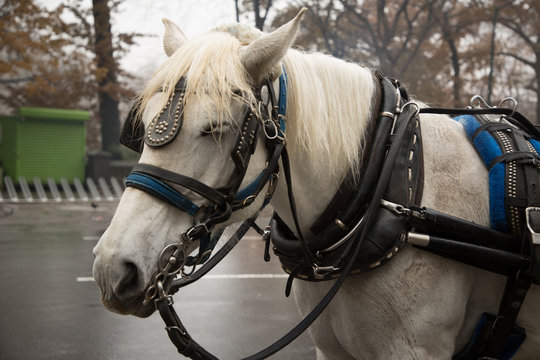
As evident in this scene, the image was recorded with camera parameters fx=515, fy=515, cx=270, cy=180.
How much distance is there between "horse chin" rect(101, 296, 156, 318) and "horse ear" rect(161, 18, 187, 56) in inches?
38.5

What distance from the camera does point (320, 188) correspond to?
1.92m

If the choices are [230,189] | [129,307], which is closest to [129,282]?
[129,307]

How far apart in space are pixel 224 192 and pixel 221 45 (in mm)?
503

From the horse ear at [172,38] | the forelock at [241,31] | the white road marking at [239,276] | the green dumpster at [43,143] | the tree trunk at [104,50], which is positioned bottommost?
the green dumpster at [43,143]

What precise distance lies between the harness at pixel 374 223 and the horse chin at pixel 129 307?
0.04 metres

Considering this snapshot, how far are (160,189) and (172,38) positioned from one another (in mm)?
781

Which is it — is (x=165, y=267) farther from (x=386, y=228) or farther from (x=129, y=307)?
(x=386, y=228)

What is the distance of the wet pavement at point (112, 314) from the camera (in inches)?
178

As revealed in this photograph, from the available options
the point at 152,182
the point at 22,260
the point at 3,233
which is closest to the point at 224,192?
the point at 152,182

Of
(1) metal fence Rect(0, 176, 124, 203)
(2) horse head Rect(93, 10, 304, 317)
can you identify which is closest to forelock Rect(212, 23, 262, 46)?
(2) horse head Rect(93, 10, 304, 317)

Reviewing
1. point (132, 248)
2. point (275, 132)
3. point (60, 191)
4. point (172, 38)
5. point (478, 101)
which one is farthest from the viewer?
point (60, 191)

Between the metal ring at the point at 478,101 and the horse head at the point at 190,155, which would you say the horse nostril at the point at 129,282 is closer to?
the horse head at the point at 190,155

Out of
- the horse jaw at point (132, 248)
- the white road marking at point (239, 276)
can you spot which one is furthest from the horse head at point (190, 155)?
the white road marking at point (239, 276)

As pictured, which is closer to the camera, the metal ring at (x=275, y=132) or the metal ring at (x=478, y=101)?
the metal ring at (x=275, y=132)
